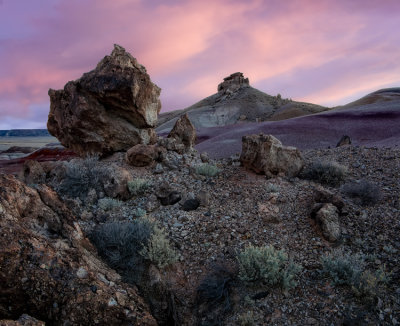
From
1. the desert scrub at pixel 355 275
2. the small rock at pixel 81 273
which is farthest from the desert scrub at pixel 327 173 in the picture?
the small rock at pixel 81 273

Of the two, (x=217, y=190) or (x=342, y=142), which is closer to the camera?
(x=217, y=190)

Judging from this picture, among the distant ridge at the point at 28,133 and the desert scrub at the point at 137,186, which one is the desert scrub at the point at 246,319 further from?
the distant ridge at the point at 28,133

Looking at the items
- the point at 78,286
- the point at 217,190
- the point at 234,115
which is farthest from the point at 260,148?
the point at 234,115

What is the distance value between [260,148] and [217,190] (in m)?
1.54

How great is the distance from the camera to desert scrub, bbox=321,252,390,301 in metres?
3.12

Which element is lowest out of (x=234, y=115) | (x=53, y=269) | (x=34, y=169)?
(x=53, y=269)

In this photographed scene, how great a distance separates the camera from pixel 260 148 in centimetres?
643

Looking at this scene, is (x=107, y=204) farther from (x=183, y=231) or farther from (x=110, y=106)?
(x=110, y=106)

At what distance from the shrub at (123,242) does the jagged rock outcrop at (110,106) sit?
404 centimetres

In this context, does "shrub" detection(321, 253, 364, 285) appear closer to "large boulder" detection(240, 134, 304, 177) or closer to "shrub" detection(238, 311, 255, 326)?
"shrub" detection(238, 311, 255, 326)

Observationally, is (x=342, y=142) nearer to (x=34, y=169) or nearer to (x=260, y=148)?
(x=260, y=148)

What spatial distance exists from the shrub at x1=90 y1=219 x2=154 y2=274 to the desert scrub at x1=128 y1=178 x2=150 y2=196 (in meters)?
1.37

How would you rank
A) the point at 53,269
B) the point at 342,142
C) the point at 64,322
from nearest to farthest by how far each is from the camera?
the point at 64,322, the point at 53,269, the point at 342,142

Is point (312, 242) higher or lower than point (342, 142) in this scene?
lower
